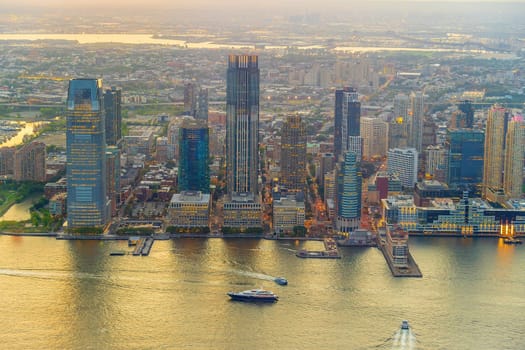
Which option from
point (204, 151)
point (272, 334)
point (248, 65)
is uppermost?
point (248, 65)

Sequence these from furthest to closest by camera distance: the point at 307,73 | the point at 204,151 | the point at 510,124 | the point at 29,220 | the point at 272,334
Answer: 1. the point at 307,73
2. the point at 510,124
3. the point at 204,151
4. the point at 29,220
5. the point at 272,334

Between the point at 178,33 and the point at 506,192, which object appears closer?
the point at 506,192

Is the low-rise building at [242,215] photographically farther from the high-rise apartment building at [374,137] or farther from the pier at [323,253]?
the high-rise apartment building at [374,137]

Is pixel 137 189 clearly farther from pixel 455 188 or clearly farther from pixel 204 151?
pixel 455 188

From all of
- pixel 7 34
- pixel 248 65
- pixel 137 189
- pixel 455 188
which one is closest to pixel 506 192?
pixel 455 188

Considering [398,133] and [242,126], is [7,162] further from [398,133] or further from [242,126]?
[398,133]

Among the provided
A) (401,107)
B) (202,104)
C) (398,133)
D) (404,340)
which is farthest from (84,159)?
(401,107)
